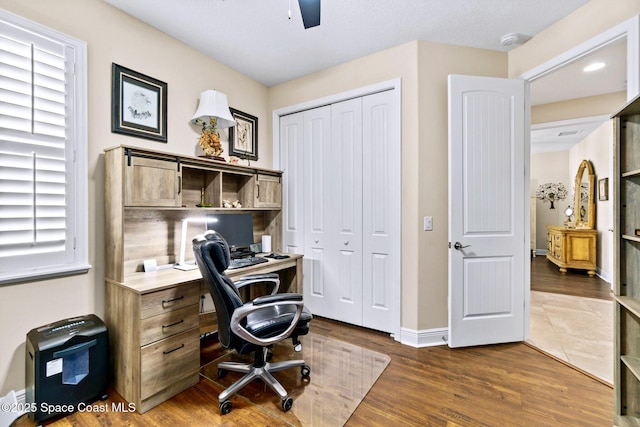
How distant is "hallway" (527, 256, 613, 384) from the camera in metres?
2.38

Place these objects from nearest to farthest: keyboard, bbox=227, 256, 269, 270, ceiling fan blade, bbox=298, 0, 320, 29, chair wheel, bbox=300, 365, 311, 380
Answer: ceiling fan blade, bbox=298, 0, 320, 29 < chair wheel, bbox=300, 365, 311, 380 < keyboard, bbox=227, 256, 269, 270

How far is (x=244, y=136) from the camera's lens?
3309 millimetres

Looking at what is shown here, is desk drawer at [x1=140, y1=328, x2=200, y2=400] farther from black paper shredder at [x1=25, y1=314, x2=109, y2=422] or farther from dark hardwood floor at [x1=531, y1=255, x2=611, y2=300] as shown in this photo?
dark hardwood floor at [x1=531, y1=255, x2=611, y2=300]

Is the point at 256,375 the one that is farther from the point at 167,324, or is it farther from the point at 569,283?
the point at 569,283

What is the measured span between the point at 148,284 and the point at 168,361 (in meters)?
0.53

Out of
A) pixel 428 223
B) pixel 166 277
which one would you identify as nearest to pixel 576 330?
pixel 428 223

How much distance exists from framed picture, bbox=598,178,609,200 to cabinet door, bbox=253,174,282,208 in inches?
214

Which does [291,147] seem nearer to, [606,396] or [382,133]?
[382,133]

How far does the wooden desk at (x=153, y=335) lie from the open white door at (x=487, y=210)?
→ 2.16 meters

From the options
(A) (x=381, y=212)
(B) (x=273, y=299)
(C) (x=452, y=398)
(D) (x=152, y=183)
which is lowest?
(C) (x=452, y=398)

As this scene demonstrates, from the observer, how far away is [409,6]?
7.30 feet

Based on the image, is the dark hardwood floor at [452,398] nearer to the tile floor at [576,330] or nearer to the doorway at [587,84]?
the tile floor at [576,330]

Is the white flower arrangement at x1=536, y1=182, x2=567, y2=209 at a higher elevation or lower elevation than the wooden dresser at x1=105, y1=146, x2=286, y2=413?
higher

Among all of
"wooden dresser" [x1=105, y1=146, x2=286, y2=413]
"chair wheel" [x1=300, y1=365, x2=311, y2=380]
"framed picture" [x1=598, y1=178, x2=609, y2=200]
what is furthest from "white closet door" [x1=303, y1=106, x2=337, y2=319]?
"framed picture" [x1=598, y1=178, x2=609, y2=200]
